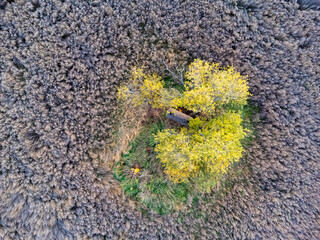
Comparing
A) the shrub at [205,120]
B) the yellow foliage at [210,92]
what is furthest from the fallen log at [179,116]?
the yellow foliage at [210,92]

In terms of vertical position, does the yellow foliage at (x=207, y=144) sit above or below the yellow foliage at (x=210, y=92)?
below

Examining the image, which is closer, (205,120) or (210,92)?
(210,92)

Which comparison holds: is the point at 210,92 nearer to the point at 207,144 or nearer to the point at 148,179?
the point at 207,144

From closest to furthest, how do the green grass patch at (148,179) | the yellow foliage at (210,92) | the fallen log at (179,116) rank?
the yellow foliage at (210,92) → the fallen log at (179,116) → the green grass patch at (148,179)

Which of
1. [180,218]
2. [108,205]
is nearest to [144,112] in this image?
[108,205]

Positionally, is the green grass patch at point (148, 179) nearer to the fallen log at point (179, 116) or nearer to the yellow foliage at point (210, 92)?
the fallen log at point (179, 116)

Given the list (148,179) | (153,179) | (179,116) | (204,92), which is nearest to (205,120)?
(179,116)

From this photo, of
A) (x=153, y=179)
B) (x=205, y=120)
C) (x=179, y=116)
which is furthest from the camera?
(x=153, y=179)

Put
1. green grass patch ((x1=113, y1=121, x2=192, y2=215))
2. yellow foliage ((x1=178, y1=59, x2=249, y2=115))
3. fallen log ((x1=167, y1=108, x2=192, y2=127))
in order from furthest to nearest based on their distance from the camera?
green grass patch ((x1=113, y1=121, x2=192, y2=215)) < fallen log ((x1=167, y1=108, x2=192, y2=127)) < yellow foliage ((x1=178, y1=59, x2=249, y2=115))

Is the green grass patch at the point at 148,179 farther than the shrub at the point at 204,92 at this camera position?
Yes

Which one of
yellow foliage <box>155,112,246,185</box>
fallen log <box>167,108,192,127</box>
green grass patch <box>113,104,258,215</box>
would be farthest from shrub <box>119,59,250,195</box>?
green grass patch <box>113,104,258,215</box>

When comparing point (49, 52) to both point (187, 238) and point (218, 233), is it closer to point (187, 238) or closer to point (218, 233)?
point (187, 238)

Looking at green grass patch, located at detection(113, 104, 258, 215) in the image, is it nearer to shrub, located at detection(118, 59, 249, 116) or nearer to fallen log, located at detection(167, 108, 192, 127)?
fallen log, located at detection(167, 108, 192, 127)
